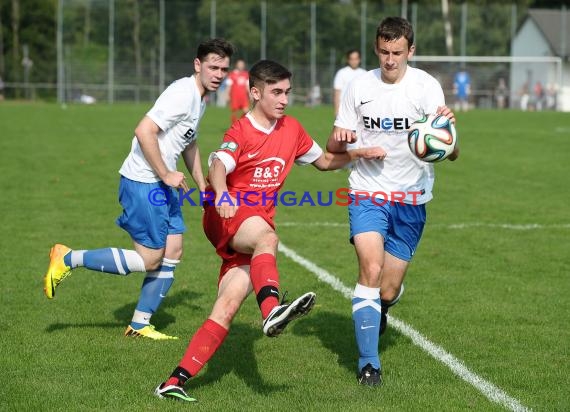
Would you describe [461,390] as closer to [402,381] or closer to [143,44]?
[402,381]

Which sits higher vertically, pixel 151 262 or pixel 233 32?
pixel 233 32

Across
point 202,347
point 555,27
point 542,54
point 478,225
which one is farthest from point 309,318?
point 555,27

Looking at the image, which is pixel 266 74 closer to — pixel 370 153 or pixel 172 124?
pixel 370 153

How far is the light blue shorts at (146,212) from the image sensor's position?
6445 millimetres

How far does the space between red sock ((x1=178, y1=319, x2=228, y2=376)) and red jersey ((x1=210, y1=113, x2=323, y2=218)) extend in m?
0.77

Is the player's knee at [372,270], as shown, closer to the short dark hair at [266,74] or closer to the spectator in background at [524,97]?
the short dark hair at [266,74]

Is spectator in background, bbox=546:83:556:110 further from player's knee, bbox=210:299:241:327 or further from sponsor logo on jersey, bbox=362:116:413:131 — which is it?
player's knee, bbox=210:299:241:327

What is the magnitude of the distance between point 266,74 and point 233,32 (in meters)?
45.7

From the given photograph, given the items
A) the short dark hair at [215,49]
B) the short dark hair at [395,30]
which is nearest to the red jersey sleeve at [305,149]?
the short dark hair at [395,30]

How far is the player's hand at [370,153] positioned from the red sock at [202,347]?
1504 millimetres

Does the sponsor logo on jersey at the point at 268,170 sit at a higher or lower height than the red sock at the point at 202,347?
higher

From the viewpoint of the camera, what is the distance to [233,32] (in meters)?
50.2

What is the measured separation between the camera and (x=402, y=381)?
5.43 m

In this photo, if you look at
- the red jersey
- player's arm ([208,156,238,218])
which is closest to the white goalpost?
the red jersey
